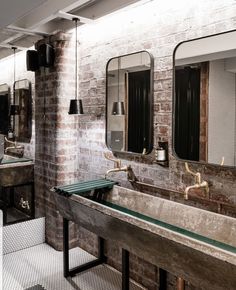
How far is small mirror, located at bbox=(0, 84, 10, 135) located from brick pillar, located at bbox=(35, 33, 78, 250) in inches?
36.4

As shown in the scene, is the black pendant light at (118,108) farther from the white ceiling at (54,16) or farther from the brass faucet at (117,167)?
the white ceiling at (54,16)

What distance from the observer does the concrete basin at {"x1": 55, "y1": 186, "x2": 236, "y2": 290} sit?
1534 millimetres

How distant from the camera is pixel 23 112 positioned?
413 centimetres

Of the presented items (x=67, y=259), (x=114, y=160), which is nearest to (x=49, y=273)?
(x=67, y=259)

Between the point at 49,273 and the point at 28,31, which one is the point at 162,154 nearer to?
the point at 49,273

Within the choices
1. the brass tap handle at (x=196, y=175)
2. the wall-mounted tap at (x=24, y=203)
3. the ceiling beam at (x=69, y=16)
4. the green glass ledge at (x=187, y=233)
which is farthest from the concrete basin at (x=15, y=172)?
the brass tap handle at (x=196, y=175)

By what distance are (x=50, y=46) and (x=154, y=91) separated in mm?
1406

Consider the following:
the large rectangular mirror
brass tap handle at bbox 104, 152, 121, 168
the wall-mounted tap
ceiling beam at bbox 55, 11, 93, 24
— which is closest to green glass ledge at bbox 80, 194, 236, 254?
brass tap handle at bbox 104, 152, 121, 168

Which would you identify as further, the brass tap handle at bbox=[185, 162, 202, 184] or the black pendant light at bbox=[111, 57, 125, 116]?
the black pendant light at bbox=[111, 57, 125, 116]

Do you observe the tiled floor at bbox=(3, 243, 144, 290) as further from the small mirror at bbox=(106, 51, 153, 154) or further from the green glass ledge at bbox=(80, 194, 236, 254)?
the small mirror at bbox=(106, 51, 153, 154)

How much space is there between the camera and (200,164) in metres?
2.22

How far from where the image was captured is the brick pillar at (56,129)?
3272mm

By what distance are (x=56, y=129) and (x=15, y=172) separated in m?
0.79

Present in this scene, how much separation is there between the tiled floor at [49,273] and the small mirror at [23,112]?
5.05ft
